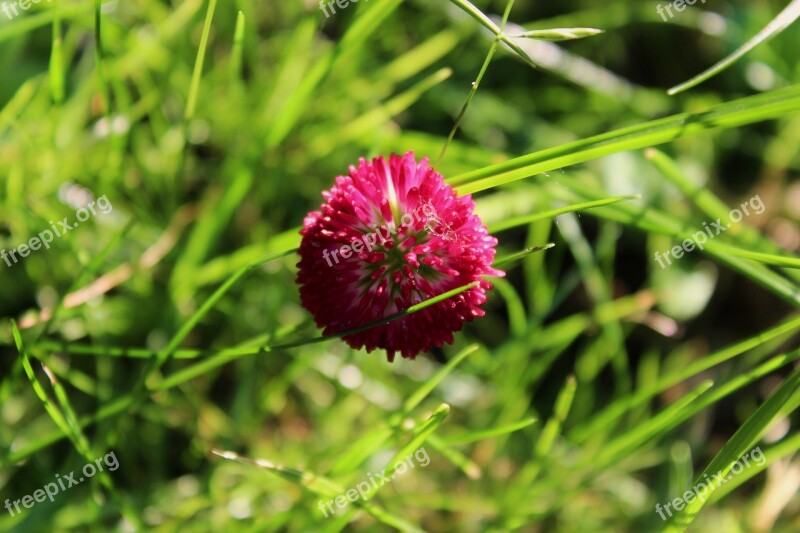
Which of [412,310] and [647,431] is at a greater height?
[412,310]

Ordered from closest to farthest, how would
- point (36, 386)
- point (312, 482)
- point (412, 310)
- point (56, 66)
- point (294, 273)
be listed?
point (412, 310)
point (36, 386)
point (312, 482)
point (56, 66)
point (294, 273)

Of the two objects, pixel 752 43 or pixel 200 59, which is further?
pixel 200 59

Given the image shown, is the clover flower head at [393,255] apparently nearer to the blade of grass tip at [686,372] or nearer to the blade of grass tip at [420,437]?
the blade of grass tip at [420,437]

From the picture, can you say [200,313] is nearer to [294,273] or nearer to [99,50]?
[99,50]

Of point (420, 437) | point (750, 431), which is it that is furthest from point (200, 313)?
point (750, 431)

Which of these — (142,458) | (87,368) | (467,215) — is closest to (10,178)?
(87,368)

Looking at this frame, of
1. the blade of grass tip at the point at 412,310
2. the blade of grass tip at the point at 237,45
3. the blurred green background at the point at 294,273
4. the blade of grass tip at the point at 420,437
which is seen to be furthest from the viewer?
the blurred green background at the point at 294,273

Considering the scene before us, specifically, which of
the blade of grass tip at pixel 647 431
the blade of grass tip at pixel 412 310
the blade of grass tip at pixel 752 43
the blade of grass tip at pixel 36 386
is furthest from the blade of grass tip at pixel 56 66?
the blade of grass tip at pixel 647 431

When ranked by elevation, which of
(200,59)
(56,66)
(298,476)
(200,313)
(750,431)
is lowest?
(750,431)

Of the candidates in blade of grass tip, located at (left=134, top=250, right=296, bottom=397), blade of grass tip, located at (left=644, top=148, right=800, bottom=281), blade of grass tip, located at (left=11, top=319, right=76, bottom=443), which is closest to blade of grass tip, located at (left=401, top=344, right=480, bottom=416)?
blade of grass tip, located at (left=134, top=250, right=296, bottom=397)

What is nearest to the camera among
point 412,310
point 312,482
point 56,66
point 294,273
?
point 412,310
